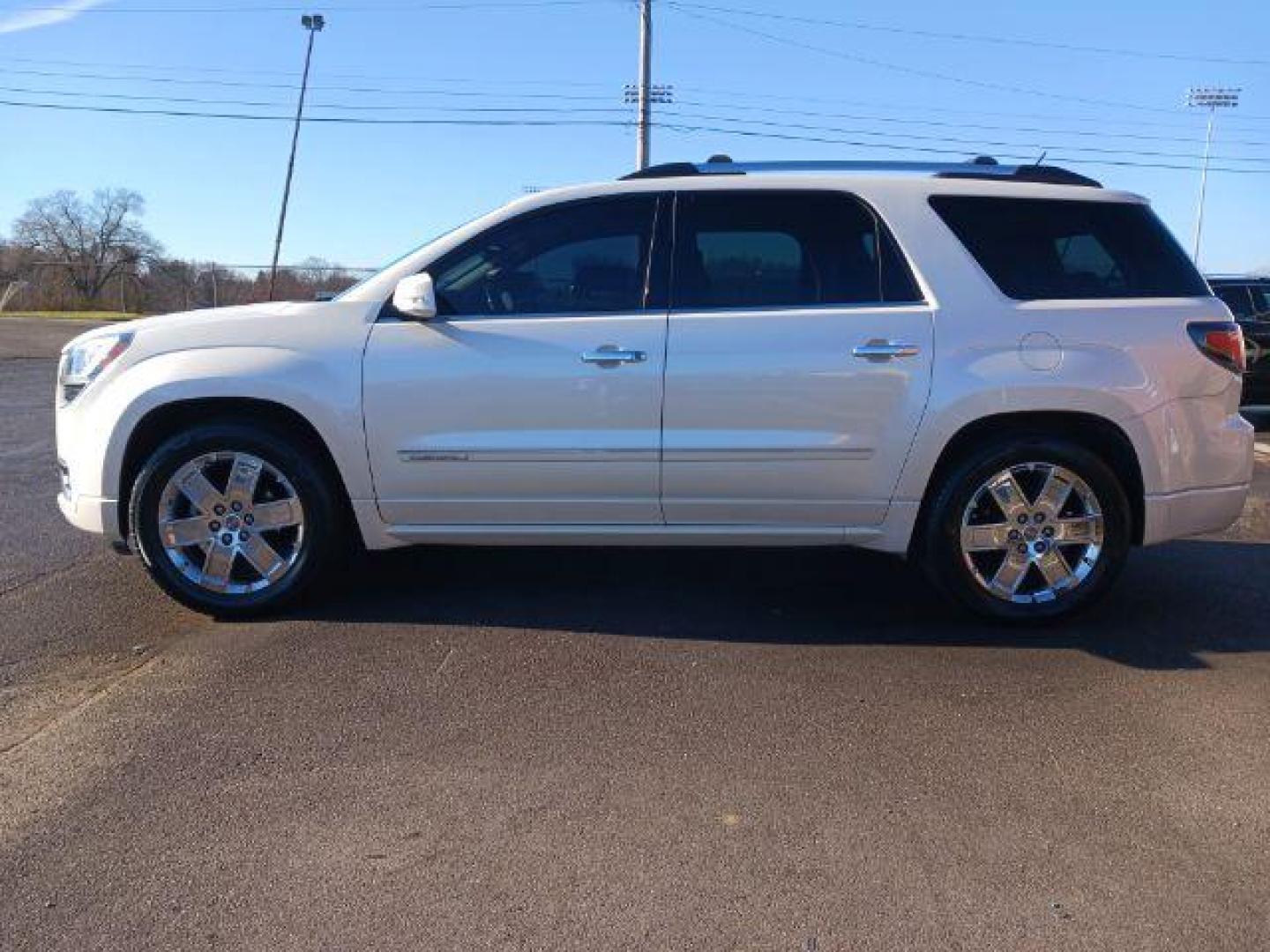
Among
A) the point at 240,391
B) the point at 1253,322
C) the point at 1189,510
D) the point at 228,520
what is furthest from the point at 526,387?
the point at 1253,322

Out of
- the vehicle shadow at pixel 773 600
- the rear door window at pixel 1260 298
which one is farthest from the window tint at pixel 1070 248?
the rear door window at pixel 1260 298

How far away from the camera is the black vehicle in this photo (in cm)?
1167

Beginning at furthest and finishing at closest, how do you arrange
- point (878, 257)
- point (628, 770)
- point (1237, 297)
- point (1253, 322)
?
point (1237, 297) < point (1253, 322) < point (878, 257) < point (628, 770)

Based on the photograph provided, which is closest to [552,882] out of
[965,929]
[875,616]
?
[965,929]

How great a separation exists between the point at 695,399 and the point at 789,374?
41 cm

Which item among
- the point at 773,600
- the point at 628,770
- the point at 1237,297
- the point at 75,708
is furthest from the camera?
the point at 1237,297

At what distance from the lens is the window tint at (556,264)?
4.68 metres

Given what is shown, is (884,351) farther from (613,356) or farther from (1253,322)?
(1253,322)

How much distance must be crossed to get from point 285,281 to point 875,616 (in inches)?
1061

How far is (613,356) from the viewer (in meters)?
4.53

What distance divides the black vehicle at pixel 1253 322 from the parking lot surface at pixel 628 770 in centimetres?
741

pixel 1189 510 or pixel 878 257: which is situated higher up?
pixel 878 257

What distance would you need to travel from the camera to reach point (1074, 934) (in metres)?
2.58

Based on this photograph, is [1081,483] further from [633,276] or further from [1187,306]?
[633,276]
